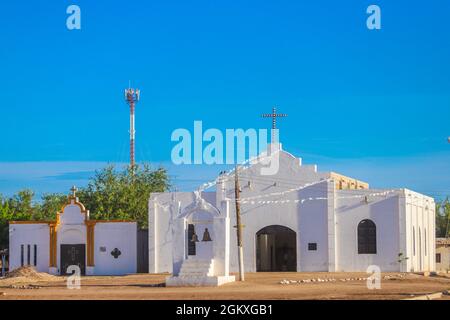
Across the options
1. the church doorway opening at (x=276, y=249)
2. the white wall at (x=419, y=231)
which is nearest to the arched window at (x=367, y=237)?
the white wall at (x=419, y=231)

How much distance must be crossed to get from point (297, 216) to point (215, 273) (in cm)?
1292

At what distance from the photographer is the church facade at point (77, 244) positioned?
56.0m

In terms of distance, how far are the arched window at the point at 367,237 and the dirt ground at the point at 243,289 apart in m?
3.61

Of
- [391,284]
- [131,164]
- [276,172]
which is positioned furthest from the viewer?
[131,164]

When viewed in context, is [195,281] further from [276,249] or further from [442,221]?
[442,221]

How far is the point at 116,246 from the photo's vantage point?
Result: 56.2 m

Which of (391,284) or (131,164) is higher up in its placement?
(131,164)

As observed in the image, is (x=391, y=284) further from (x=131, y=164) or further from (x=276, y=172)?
(x=131, y=164)

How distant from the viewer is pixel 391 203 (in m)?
51.5

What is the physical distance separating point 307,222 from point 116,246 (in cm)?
1135

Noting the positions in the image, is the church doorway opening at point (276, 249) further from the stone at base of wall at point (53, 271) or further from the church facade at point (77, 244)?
the stone at base of wall at point (53, 271)

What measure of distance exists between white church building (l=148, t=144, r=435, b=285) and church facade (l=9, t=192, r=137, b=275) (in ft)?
6.37

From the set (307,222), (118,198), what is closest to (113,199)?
(118,198)

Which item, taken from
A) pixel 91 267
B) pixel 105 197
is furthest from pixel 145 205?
pixel 91 267
